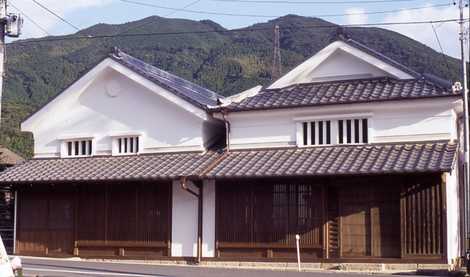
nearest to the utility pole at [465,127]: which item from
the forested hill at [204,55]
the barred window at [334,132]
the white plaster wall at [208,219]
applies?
the barred window at [334,132]

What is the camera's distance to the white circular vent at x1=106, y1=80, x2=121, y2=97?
1015 inches

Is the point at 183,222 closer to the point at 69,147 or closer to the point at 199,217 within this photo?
the point at 199,217

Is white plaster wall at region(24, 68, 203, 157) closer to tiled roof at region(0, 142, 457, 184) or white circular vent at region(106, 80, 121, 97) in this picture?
white circular vent at region(106, 80, 121, 97)

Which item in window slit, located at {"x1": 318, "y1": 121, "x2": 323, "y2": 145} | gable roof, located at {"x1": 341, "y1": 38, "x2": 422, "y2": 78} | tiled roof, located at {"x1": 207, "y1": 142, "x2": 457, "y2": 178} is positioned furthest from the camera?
window slit, located at {"x1": 318, "y1": 121, "x2": 323, "y2": 145}

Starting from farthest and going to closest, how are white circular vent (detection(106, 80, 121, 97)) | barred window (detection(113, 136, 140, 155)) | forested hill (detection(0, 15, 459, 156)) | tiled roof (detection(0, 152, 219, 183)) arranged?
forested hill (detection(0, 15, 459, 156)) < white circular vent (detection(106, 80, 121, 97)) < barred window (detection(113, 136, 140, 155)) < tiled roof (detection(0, 152, 219, 183))

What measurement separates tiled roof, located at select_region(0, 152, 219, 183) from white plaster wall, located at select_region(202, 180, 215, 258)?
877mm

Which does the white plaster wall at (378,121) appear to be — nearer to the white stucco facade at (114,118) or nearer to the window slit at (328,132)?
the window slit at (328,132)

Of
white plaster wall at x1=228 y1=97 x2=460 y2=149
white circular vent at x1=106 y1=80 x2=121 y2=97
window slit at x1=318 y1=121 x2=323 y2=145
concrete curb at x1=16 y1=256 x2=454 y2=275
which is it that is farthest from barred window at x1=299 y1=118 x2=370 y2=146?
white circular vent at x1=106 y1=80 x2=121 y2=97

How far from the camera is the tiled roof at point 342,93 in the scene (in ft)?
70.4

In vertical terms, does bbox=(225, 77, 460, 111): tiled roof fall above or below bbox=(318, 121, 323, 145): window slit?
above

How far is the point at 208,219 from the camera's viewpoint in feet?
76.1

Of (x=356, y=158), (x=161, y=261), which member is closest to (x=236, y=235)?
(x=161, y=261)

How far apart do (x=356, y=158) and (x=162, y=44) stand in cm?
11372

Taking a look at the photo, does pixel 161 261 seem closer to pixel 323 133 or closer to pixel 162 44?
pixel 323 133
